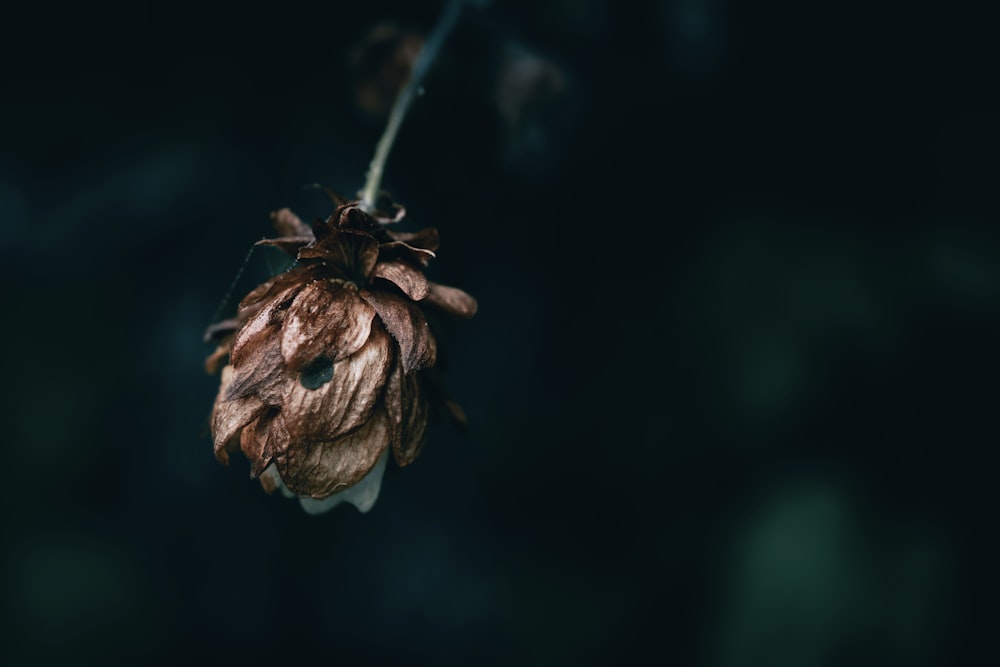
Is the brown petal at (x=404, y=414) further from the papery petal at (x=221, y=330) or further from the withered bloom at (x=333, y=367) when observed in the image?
the papery petal at (x=221, y=330)

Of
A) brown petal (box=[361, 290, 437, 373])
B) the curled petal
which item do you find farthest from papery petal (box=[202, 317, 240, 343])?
brown petal (box=[361, 290, 437, 373])

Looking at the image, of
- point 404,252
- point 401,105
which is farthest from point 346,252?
point 401,105

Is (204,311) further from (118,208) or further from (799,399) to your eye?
(799,399)

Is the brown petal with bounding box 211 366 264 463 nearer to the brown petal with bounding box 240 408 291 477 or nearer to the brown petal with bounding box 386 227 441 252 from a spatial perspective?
the brown petal with bounding box 240 408 291 477

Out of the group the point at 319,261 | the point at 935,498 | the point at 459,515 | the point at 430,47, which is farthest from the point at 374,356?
the point at 935,498

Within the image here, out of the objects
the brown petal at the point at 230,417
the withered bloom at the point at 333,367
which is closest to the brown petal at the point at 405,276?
the withered bloom at the point at 333,367
